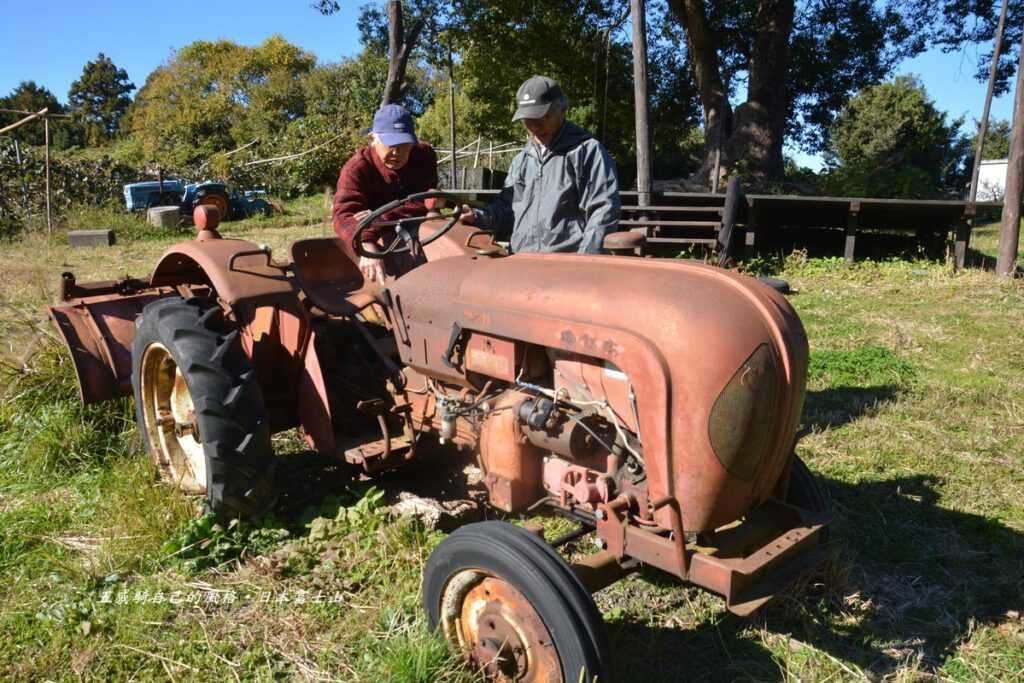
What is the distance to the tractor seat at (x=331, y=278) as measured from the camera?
11.3 feet

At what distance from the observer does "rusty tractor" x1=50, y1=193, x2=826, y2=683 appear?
6.76ft

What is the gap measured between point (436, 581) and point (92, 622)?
1.30m

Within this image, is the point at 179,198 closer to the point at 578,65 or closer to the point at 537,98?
the point at 578,65

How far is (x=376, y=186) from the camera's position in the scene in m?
3.84

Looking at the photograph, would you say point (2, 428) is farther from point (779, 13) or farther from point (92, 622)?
point (779, 13)

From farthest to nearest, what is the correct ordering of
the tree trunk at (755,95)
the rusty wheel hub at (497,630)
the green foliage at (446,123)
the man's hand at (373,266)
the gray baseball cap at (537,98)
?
the green foliage at (446,123), the tree trunk at (755,95), the man's hand at (373,266), the gray baseball cap at (537,98), the rusty wheel hub at (497,630)

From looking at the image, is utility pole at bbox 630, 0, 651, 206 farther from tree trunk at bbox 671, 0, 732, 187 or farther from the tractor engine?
the tractor engine

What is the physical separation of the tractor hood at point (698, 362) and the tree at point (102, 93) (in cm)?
5978

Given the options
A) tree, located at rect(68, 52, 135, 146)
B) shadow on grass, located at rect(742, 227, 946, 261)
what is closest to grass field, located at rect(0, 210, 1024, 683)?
shadow on grass, located at rect(742, 227, 946, 261)

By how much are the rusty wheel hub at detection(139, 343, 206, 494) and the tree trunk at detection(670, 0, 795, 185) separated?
558 inches

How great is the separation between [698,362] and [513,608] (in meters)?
0.86

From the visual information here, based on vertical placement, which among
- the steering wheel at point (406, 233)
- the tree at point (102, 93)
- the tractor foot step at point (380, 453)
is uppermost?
the tree at point (102, 93)

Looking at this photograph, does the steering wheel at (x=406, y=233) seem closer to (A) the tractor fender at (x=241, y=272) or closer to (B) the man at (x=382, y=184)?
(B) the man at (x=382, y=184)

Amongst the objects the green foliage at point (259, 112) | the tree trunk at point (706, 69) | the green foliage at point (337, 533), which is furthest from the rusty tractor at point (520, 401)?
the green foliage at point (259, 112)
